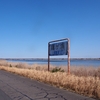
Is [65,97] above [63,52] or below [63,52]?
below

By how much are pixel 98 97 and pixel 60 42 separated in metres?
11.2

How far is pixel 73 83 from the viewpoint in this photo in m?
12.0

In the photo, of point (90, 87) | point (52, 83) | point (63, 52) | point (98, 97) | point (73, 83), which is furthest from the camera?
point (63, 52)

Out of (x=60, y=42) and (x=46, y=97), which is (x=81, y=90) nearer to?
(x=46, y=97)

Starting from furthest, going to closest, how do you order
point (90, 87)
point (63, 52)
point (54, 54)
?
point (54, 54), point (63, 52), point (90, 87)

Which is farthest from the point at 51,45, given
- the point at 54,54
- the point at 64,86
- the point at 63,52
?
the point at 64,86

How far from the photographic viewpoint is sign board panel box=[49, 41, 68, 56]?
18.8 meters

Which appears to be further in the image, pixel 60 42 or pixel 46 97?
pixel 60 42

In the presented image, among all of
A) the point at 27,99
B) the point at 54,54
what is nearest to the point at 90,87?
the point at 27,99

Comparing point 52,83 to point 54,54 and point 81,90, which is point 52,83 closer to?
point 81,90

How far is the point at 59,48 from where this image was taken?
786 inches

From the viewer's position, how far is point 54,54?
2112cm

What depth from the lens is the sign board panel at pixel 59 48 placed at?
18.8 m

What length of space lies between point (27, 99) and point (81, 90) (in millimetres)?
3004
